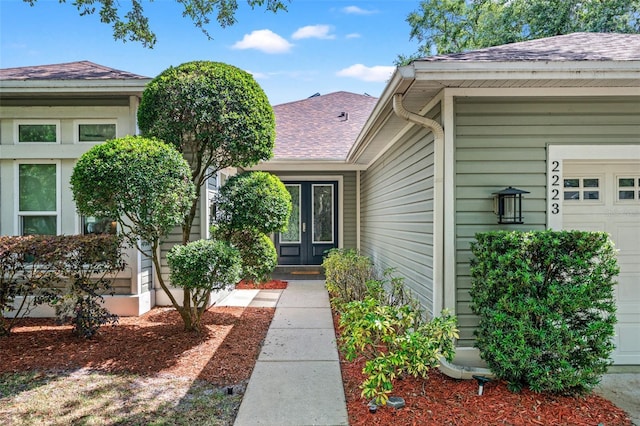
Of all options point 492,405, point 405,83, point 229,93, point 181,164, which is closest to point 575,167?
point 405,83

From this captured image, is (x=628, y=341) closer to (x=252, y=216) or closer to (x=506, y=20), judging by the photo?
(x=252, y=216)

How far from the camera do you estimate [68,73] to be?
5.38 meters

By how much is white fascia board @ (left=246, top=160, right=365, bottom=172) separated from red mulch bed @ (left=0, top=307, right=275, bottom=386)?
3.99 metres

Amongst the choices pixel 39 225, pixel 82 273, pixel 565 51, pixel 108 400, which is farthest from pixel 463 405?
pixel 39 225

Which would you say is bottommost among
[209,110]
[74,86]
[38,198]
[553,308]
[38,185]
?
[553,308]

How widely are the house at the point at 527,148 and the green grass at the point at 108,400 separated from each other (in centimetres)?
219

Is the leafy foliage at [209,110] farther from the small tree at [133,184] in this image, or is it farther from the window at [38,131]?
the window at [38,131]

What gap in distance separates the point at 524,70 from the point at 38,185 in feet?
20.6

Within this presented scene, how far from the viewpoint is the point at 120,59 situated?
8211 millimetres

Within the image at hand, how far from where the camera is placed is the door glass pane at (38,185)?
5426mm

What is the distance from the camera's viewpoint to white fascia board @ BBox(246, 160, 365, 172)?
8438mm

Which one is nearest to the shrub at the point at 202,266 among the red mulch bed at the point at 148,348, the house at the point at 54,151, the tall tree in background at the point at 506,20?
the red mulch bed at the point at 148,348

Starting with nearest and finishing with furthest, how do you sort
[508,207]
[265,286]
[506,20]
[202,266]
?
[508,207] → [202,266] → [265,286] → [506,20]

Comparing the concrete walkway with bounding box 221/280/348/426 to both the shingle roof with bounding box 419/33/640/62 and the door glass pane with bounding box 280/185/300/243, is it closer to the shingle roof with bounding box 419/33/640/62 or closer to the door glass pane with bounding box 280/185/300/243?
the shingle roof with bounding box 419/33/640/62
